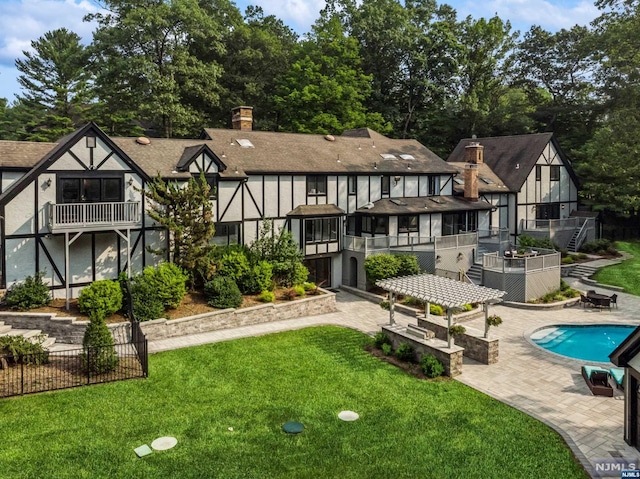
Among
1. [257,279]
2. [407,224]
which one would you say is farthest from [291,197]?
[407,224]

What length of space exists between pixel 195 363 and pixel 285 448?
6008 millimetres

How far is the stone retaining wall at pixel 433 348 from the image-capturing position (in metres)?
14.6

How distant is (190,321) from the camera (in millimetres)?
18438

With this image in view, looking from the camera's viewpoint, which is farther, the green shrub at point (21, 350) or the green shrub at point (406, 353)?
the green shrub at point (406, 353)

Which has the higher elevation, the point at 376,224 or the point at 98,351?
the point at 376,224

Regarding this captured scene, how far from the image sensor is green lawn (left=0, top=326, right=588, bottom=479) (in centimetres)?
948

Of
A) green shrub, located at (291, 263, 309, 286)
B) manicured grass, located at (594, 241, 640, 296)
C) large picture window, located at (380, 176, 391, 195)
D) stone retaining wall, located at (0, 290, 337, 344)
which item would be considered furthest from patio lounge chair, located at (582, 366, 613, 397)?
large picture window, located at (380, 176, 391, 195)

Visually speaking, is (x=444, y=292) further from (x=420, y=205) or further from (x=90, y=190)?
(x=90, y=190)

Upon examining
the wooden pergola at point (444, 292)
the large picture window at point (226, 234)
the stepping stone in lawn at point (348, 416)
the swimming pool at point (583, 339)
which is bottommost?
the stepping stone in lawn at point (348, 416)

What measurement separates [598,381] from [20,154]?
22555 mm

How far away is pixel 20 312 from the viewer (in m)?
17.1

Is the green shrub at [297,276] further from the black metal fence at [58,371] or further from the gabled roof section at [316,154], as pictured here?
the black metal fence at [58,371]

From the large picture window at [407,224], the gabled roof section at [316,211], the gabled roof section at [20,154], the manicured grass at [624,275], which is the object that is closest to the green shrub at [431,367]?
the gabled roof section at [316,211]

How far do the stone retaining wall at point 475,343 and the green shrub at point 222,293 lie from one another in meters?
8.10
